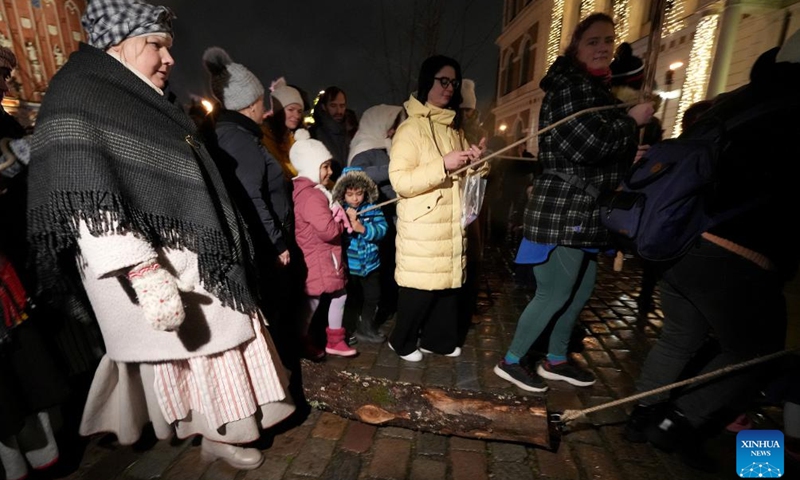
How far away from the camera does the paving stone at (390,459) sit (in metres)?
2.00

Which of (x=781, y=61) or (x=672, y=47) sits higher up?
(x=672, y=47)

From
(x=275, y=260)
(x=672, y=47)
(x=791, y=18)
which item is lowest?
(x=275, y=260)

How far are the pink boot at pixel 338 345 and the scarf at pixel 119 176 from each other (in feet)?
5.03

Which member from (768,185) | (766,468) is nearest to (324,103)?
(768,185)

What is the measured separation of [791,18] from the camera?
15.9 ft

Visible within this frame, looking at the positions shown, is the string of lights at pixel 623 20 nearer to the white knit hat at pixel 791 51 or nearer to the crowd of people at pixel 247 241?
the crowd of people at pixel 247 241

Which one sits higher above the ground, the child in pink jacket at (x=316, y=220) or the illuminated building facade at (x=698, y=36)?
the illuminated building facade at (x=698, y=36)

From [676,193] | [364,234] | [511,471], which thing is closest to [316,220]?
[364,234]

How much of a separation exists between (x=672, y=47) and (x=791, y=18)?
10.2 ft

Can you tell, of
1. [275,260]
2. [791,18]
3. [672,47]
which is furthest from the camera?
[672,47]

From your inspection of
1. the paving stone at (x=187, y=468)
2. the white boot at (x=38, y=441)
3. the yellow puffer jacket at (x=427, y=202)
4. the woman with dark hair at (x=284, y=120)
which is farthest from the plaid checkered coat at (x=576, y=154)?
the white boot at (x=38, y=441)

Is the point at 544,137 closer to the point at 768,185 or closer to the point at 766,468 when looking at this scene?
the point at 768,185

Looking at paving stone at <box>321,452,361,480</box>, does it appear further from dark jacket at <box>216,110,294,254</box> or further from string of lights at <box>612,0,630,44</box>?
string of lights at <box>612,0,630,44</box>

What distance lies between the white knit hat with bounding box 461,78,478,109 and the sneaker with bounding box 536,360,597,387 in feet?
9.09
